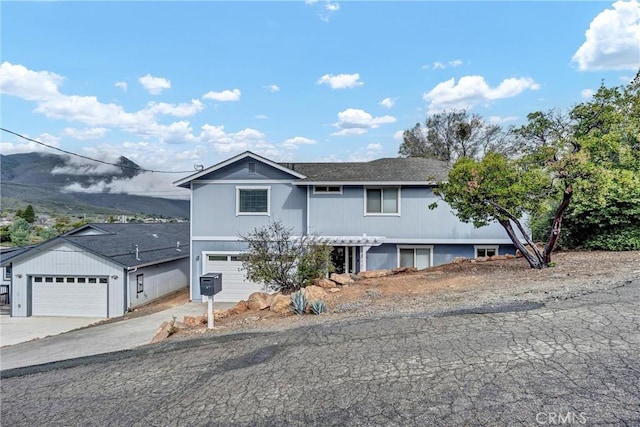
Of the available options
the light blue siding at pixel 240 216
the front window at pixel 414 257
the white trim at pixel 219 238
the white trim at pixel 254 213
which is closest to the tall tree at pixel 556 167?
the front window at pixel 414 257

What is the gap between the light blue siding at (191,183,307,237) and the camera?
15992mm

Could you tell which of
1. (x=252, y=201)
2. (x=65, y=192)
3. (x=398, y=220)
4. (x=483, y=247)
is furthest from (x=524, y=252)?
(x=65, y=192)

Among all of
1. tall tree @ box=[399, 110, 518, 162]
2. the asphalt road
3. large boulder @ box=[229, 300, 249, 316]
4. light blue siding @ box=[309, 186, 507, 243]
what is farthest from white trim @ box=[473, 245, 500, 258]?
tall tree @ box=[399, 110, 518, 162]

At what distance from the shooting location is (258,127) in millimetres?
27734

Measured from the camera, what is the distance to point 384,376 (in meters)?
4.02

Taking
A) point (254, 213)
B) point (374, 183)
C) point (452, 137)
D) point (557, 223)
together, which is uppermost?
point (452, 137)

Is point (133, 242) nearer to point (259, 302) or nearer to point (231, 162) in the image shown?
point (231, 162)

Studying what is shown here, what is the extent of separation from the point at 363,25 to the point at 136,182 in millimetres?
34582

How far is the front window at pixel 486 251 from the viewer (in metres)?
15.3

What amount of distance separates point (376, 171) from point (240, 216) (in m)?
6.37

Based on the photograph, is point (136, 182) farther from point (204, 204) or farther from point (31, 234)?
point (204, 204)

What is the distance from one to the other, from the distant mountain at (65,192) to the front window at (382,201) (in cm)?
2942

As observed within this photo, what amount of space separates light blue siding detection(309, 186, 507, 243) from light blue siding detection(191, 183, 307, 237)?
2.27 feet

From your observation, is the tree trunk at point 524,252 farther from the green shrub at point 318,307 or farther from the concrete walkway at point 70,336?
the concrete walkway at point 70,336
